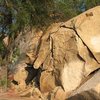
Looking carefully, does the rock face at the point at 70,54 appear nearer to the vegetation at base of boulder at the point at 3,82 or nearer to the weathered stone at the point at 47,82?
the weathered stone at the point at 47,82

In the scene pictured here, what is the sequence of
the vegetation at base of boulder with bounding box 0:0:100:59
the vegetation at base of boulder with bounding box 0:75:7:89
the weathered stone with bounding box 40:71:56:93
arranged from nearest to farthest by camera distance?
1. the weathered stone with bounding box 40:71:56:93
2. the vegetation at base of boulder with bounding box 0:0:100:59
3. the vegetation at base of boulder with bounding box 0:75:7:89

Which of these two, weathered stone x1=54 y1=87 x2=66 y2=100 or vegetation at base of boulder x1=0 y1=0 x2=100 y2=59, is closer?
weathered stone x1=54 y1=87 x2=66 y2=100

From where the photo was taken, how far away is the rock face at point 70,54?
17.0m

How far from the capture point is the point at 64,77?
56.4 feet

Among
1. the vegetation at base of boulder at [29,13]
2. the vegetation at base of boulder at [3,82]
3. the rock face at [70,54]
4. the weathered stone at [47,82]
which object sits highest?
the vegetation at base of boulder at [29,13]

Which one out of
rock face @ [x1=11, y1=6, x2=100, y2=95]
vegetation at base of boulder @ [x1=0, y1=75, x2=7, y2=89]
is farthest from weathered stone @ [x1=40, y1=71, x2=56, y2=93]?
vegetation at base of boulder @ [x1=0, y1=75, x2=7, y2=89]

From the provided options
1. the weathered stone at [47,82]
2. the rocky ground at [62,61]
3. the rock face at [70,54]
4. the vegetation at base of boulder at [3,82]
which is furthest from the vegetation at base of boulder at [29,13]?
the weathered stone at [47,82]

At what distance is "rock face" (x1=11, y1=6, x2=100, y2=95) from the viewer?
55.8 feet

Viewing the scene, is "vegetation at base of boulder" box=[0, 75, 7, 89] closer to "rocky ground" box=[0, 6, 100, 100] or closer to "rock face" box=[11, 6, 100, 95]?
"rocky ground" box=[0, 6, 100, 100]

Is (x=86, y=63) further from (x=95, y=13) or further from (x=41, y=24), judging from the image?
(x=41, y=24)

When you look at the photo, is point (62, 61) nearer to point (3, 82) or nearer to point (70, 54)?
point (70, 54)

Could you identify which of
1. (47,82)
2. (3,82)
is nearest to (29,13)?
(3,82)

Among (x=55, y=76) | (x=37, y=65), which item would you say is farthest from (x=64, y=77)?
(x=37, y=65)

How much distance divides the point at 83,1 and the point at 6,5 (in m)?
7.30
